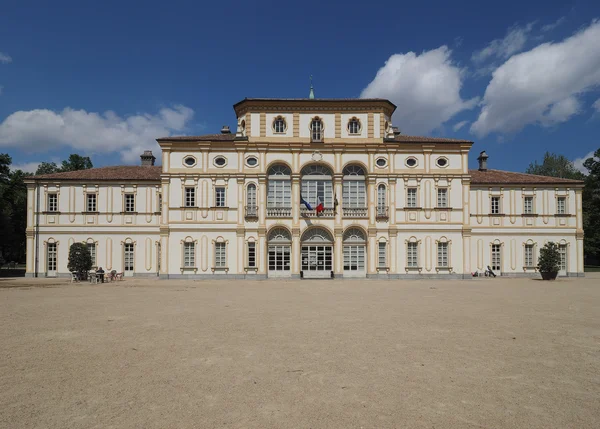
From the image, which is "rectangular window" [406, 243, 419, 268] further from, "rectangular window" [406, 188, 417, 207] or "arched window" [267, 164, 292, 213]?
"arched window" [267, 164, 292, 213]

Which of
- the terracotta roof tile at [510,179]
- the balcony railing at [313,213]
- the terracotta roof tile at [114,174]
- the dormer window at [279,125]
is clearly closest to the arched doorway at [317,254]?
the balcony railing at [313,213]

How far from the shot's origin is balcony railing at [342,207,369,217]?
108 ft

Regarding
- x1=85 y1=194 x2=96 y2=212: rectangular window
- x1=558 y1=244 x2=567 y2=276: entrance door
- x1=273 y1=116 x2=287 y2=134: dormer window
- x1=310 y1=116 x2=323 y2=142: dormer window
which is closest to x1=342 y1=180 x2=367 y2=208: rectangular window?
x1=310 y1=116 x2=323 y2=142: dormer window

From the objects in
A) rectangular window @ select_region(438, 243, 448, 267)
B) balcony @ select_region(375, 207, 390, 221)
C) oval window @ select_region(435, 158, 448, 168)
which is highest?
oval window @ select_region(435, 158, 448, 168)

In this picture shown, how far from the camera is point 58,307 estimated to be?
592 inches

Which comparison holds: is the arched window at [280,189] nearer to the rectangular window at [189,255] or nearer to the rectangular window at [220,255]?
the rectangular window at [220,255]

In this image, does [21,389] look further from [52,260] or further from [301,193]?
[52,260]

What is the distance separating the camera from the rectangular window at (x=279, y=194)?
3284 cm

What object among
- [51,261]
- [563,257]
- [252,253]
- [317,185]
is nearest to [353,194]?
[317,185]

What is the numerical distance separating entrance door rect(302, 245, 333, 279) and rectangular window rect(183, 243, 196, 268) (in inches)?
356

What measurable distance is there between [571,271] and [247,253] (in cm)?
2970

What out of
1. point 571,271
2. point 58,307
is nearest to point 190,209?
point 58,307

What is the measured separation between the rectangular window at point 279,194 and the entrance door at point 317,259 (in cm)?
410

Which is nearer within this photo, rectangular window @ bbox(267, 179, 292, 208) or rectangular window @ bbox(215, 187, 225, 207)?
rectangular window @ bbox(215, 187, 225, 207)
